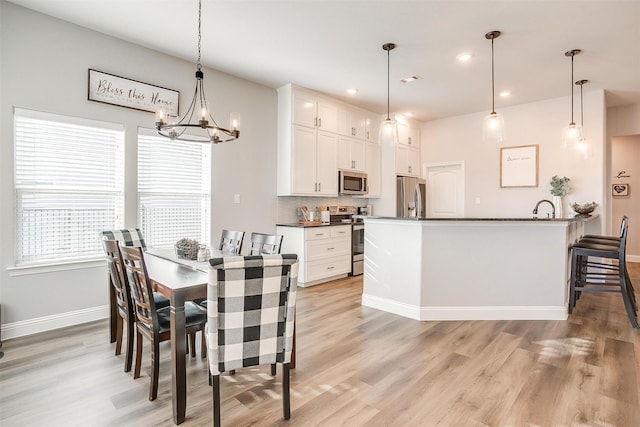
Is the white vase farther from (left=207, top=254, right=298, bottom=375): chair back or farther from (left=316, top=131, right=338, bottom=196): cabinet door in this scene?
(left=207, top=254, right=298, bottom=375): chair back

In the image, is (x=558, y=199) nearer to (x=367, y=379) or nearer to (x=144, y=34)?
(x=367, y=379)

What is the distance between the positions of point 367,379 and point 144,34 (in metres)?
3.67

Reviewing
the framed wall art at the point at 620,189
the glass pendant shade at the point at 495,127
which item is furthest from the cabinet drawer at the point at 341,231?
the framed wall art at the point at 620,189

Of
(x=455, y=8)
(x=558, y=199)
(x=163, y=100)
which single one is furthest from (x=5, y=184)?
(x=558, y=199)

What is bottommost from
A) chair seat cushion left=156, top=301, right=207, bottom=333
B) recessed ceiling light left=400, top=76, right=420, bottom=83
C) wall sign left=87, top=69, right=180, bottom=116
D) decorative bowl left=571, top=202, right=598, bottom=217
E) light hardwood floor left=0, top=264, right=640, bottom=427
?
light hardwood floor left=0, top=264, right=640, bottom=427

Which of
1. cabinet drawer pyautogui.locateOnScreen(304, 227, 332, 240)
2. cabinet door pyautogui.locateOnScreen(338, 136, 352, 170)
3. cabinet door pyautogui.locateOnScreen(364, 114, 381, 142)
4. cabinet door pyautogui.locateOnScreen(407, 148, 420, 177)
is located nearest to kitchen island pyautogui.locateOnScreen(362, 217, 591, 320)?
cabinet drawer pyautogui.locateOnScreen(304, 227, 332, 240)

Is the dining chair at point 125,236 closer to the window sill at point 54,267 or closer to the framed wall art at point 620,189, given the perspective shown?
the window sill at point 54,267

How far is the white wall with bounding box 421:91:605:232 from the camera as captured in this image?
518 cm

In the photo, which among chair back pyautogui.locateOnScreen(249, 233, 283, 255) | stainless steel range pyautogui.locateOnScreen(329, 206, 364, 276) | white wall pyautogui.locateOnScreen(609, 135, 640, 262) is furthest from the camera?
white wall pyautogui.locateOnScreen(609, 135, 640, 262)

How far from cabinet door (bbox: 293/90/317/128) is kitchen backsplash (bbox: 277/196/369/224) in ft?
3.73

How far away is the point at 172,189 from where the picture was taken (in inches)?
157

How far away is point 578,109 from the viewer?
5270mm

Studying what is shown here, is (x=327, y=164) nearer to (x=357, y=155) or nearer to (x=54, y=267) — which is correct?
(x=357, y=155)

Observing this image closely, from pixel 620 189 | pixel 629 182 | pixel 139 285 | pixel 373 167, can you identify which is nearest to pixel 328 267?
pixel 373 167
